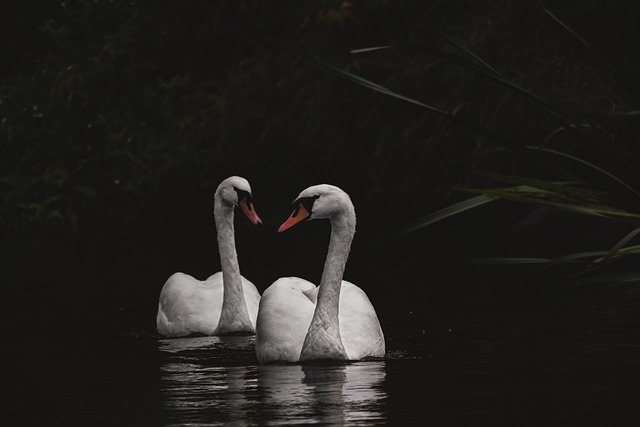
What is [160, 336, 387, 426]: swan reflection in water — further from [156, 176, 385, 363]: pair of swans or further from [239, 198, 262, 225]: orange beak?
[239, 198, 262, 225]: orange beak

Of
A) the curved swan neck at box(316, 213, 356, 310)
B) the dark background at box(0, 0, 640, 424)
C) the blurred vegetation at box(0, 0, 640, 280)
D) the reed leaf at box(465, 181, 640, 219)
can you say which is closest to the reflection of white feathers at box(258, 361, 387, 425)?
the curved swan neck at box(316, 213, 356, 310)

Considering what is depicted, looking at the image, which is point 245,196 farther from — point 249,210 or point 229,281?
point 229,281

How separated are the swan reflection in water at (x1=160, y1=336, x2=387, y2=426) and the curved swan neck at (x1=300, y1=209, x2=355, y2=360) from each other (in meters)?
0.12

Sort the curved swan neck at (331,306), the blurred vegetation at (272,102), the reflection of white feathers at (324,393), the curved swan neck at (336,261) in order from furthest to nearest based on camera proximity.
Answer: the blurred vegetation at (272,102) < the curved swan neck at (336,261) < the curved swan neck at (331,306) < the reflection of white feathers at (324,393)

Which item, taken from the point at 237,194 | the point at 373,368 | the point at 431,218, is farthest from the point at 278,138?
the point at 431,218

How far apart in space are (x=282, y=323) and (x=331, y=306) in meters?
0.41

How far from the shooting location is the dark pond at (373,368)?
9117 mm

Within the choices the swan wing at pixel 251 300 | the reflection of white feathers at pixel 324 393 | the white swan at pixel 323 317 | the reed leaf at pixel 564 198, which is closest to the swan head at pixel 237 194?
the swan wing at pixel 251 300

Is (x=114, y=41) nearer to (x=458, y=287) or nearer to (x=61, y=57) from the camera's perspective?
(x=61, y=57)

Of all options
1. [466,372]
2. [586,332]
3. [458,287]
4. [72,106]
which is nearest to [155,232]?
[72,106]

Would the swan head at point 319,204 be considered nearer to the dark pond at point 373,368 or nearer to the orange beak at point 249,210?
the dark pond at point 373,368

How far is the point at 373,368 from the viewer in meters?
10.9

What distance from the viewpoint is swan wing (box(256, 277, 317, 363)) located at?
11328mm

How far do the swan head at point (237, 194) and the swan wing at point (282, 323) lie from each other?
5.43 ft
